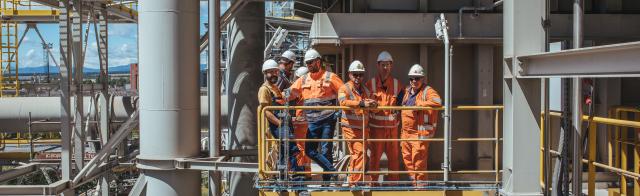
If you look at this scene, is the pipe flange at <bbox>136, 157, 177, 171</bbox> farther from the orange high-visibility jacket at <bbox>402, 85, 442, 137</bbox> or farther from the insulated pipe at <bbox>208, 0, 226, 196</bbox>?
the orange high-visibility jacket at <bbox>402, 85, 442, 137</bbox>

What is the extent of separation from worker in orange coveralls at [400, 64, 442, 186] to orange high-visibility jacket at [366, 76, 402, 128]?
135 millimetres

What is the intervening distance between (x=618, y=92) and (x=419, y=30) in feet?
10.6

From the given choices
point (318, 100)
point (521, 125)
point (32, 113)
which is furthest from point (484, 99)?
point (32, 113)

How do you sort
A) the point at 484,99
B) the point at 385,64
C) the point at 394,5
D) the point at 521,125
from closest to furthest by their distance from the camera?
the point at 521,125, the point at 385,64, the point at 484,99, the point at 394,5

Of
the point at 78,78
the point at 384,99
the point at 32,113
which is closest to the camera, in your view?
the point at 384,99

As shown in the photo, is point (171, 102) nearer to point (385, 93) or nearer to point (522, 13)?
point (385, 93)

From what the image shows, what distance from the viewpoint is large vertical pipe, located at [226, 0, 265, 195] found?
41.6ft

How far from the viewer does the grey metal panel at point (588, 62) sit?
3969mm

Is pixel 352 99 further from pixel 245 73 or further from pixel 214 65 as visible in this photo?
pixel 245 73

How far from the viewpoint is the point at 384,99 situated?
A: 7.62 meters

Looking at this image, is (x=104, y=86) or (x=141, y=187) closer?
(x=141, y=187)

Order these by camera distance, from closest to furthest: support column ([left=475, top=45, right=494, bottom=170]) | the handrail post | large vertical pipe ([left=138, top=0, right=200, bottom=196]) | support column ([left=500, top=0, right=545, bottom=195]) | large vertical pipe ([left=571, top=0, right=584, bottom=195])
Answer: large vertical pipe ([left=571, top=0, right=584, bottom=195]) < support column ([left=500, top=0, right=545, bottom=195]) < the handrail post < large vertical pipe ([left=138, top=0, right=200, bottom=196]) < support column ([left=475, top=45, right=494, bottom=170])

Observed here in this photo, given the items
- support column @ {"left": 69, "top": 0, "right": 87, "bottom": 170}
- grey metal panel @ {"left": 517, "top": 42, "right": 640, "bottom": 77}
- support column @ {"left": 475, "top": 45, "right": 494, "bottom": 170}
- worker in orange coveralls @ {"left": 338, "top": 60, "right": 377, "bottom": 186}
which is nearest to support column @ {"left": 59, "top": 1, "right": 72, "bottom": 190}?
support column @ {"left": 69, "top": 0, "right": 87, "bottom": 170}

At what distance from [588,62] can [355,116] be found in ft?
10.9
